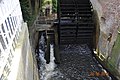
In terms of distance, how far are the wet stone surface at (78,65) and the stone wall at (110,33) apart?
61cm

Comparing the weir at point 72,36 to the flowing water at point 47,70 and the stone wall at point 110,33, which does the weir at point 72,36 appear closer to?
the flowing water at point 47,70

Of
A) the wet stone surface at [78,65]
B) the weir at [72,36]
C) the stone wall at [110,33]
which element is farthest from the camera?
the weir at [72,36]

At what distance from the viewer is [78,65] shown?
33.0ft

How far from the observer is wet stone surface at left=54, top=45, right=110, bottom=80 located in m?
9.09

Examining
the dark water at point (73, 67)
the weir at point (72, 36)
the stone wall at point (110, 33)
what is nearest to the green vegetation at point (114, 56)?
the stone wall at point (110, 33)

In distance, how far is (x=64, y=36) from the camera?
38.8 feet

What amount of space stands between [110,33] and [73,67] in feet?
8.23

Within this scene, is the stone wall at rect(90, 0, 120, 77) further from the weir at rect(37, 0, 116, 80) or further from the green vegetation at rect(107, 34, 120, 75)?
the weir at rect(37, 0, 116, 80)

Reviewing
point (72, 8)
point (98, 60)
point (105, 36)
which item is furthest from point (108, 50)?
point (72, 8)

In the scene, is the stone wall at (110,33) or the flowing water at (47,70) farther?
the flowing water at (47,70)

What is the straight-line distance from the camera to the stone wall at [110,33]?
26.7 ft

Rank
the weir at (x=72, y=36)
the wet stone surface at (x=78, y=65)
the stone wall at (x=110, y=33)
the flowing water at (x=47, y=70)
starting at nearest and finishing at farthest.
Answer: the stone wall at (x=110, y=33)
the wet stone surface at (x=78, y=65)
the flowing water at (x=47, y=70)
the weir at (x=72, y=36)

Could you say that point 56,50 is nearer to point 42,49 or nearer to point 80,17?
point 42,49

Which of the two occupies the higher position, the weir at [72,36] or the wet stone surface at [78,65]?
the weir at [72,36]
